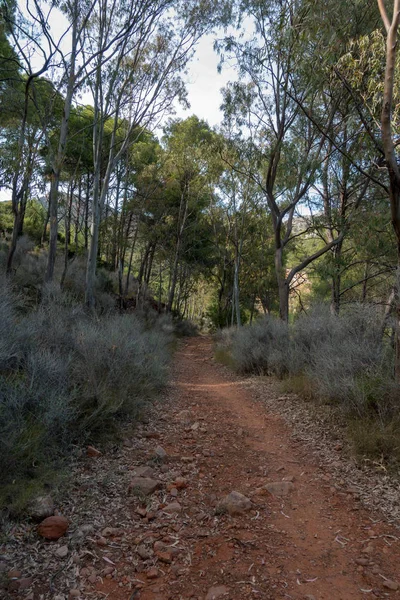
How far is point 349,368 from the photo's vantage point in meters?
5.26

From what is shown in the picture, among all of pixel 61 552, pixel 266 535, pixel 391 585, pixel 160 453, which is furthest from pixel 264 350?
pixel 61 552

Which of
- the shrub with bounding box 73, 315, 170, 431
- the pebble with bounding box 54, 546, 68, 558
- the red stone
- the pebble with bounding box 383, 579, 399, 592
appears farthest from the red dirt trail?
the shrub with bounding box 73, 315, 170, 431

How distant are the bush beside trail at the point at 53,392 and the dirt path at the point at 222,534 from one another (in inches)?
15.0

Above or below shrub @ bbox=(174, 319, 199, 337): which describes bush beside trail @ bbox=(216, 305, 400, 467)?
below

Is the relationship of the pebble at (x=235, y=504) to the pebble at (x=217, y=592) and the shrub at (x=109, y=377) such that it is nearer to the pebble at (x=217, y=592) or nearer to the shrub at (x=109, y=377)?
the pebble at (x=217, y=592)

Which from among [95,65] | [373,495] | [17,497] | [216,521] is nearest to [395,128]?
[373,495]

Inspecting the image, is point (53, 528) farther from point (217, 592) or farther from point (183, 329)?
point (183, 329)

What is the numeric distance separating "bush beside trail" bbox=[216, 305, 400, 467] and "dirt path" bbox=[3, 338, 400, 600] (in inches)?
27.7

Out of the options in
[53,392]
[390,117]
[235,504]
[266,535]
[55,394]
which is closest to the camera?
[266,535]

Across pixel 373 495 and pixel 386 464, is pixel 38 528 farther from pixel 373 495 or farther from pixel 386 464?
pixel 386 464

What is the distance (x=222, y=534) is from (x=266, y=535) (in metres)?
0.32

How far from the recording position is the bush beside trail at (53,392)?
3.00m

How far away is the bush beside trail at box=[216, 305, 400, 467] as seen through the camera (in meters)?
4.12

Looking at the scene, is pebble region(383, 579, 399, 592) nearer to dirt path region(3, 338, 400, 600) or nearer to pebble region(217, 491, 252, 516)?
dirt path region(3, 338, 400, 600)
